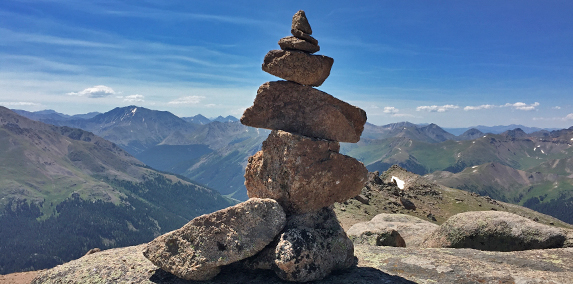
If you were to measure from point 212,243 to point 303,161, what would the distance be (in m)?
6.23

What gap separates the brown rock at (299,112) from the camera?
61.1 ft

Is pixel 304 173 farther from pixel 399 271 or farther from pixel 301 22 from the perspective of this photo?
pixel 301 22

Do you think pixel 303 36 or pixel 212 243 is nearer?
pixel 212 243

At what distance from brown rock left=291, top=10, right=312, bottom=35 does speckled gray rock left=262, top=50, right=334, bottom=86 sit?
1648 mm

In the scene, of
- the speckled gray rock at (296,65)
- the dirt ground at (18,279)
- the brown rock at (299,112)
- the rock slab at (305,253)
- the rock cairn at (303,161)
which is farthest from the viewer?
the dirt ground at (18,279)

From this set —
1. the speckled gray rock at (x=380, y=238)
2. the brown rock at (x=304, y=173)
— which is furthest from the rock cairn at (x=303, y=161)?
the speckled gray rock at (x=380, y=238)

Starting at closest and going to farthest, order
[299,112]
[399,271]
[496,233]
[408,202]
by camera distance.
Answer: [399,271], [299,112], [496,233], [408,202]

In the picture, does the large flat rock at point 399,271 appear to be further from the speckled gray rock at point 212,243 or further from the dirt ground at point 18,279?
the dirt ground at point 18,279

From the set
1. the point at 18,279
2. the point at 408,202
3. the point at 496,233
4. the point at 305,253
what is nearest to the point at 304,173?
the point at 305,253

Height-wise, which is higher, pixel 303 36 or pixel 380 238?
pixel 303 36

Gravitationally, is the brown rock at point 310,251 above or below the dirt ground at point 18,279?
above

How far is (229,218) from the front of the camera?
14.9 m

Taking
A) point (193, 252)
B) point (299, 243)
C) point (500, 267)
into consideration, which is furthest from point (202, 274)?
point (500, 267)

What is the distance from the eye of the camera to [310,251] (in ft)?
47.7
